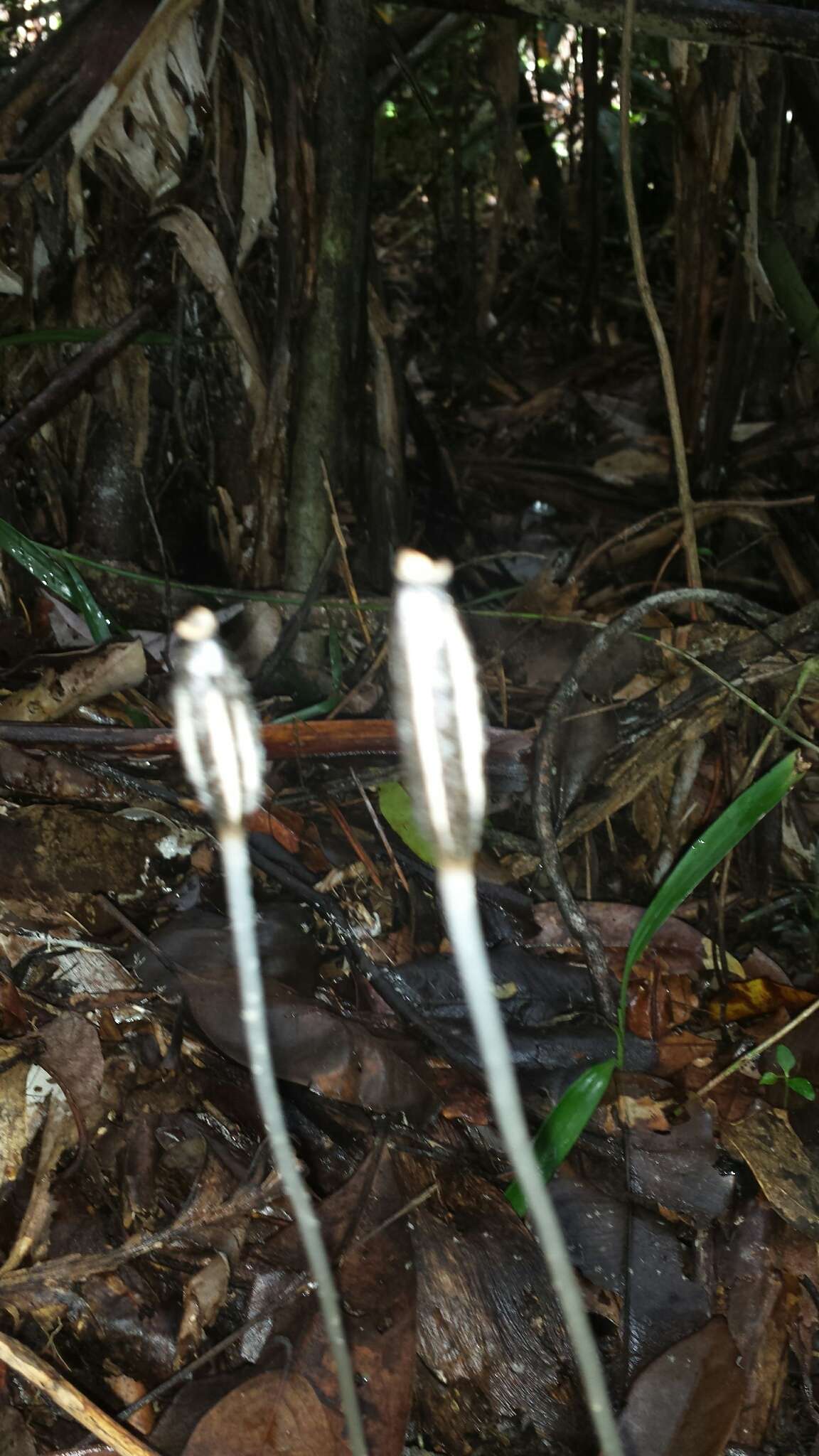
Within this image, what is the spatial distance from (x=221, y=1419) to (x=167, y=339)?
1854mm

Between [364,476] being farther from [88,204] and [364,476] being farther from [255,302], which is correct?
[88,204]

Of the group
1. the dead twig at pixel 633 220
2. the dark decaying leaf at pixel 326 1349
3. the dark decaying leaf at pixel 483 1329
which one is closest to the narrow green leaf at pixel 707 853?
the dark decaying leaf at pixel 483 1329

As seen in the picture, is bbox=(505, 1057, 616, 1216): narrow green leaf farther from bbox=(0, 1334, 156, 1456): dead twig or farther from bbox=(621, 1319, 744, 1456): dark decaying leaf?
bbox=(0, 1334, 156, 1456): dead twig

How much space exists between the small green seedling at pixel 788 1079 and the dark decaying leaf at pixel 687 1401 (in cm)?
35

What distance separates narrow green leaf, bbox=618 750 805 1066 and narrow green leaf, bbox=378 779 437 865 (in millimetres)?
338

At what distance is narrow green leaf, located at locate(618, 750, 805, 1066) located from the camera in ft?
4.87

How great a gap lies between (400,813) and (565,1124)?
53 cm

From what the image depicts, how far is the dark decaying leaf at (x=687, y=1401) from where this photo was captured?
1.18m

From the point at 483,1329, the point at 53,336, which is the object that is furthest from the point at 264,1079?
the point at 53,336

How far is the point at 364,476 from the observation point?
7.81ft

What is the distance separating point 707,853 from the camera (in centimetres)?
153

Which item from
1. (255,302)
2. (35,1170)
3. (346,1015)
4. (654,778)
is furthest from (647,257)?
(35,1170)

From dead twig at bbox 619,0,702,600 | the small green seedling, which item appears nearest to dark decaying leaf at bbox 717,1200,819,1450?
the small green seedling

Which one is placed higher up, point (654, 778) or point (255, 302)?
point (255, 302)
